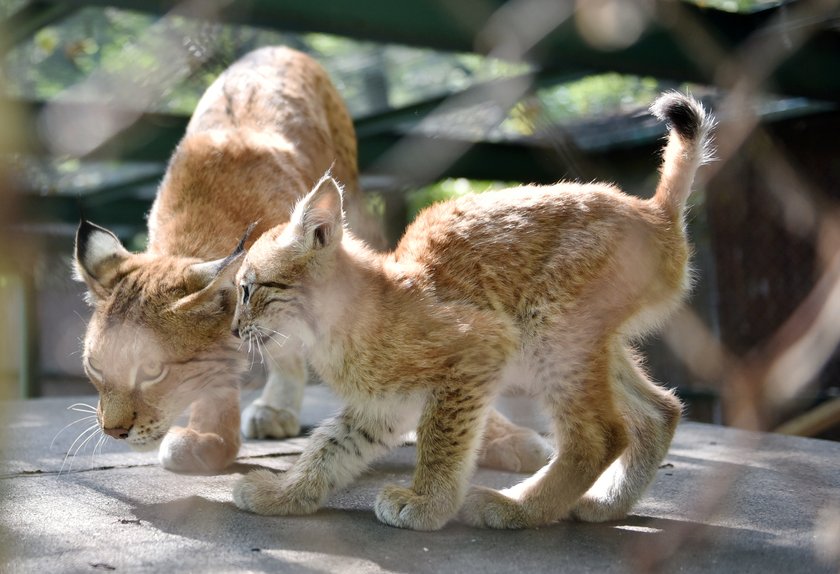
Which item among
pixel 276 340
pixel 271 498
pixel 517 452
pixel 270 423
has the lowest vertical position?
pixel 270 423

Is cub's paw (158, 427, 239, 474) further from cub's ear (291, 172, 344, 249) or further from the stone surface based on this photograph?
cub's ear (291, 172, 344, 249)

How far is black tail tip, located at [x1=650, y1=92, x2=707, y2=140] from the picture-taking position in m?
3.05

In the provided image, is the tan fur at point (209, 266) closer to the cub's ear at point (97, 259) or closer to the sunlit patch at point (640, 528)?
the cub's ear at point (97, 259)

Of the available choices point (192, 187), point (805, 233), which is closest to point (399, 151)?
point (805, 233)

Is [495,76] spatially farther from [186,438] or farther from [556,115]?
[186,438]

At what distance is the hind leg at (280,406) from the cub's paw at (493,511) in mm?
1501

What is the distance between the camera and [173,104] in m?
6.40

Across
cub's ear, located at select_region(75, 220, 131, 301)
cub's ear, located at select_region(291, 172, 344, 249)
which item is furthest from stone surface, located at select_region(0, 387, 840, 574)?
cub's ear, located at select_region(291, 172, 344, 249)

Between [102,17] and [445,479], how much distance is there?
12.6 feet

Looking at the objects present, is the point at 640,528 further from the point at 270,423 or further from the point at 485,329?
the point at 270,423

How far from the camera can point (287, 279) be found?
2947 mm

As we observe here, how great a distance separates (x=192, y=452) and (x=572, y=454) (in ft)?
4.37

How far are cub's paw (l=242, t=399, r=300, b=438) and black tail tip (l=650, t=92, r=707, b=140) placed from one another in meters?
2.09

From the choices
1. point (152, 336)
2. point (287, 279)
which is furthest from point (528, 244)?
point (152, 336)
